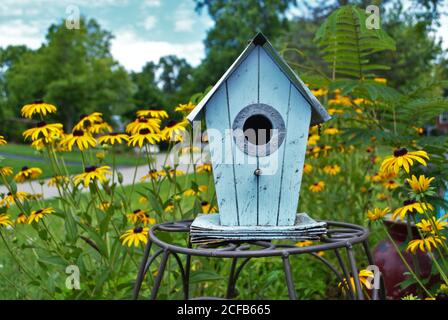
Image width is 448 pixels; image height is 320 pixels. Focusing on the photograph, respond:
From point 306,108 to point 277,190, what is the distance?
0.29 metres

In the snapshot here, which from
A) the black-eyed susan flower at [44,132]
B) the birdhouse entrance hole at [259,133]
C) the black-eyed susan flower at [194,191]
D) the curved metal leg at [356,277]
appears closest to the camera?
the curved metal leg at [356,277]

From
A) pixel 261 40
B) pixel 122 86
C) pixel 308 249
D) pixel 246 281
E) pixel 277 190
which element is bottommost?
pixel 246 281

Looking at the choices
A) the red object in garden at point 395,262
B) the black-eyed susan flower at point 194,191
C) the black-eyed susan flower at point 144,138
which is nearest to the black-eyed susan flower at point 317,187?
the red object in garden at point 395,262

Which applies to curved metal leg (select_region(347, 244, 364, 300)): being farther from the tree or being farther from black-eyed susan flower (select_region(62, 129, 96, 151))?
the tree

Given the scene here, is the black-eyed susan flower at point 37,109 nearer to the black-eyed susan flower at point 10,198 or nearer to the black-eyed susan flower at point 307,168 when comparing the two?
the black-eyed susan flower at point 10,198

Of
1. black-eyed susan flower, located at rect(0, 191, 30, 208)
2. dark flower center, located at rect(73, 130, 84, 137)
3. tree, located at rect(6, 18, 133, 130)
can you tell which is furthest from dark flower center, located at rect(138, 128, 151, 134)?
tree, located at rect(6, 18, 133, 130)

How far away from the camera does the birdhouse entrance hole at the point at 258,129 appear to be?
165cm

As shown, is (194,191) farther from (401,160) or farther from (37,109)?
(401,160)

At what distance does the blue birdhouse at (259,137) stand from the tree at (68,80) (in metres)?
15.1

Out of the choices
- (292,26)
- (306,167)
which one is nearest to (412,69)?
(292,26)

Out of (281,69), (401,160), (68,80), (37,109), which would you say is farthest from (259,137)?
(68,80)

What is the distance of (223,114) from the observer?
1.66m

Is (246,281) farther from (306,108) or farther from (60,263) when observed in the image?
(306,108)
